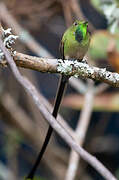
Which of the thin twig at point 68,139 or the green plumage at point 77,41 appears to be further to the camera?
the green plumage at point 77,41

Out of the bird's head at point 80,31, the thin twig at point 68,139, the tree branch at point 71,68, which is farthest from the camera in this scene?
the bird's head at point 80,31

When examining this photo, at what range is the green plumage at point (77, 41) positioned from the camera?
4.01 feet

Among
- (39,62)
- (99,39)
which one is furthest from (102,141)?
(39,62)

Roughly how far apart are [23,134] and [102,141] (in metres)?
0.63

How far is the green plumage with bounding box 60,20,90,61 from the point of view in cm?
122

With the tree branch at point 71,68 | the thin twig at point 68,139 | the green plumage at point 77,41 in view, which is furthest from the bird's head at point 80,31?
the thin twig at point 68,139

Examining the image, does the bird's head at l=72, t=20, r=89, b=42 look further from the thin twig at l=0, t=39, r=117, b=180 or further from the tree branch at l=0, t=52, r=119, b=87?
the thin twig at l=0, t=39, r=117, b=180

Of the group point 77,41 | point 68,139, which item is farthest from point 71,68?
point 68,139

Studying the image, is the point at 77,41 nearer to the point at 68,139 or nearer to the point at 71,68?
the point at 71,68

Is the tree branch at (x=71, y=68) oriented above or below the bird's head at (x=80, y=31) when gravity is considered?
below

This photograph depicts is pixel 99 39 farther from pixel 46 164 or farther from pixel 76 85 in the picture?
pixel 46 164

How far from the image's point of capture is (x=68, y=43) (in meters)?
1.24

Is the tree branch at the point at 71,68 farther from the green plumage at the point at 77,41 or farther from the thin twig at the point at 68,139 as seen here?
the thin twig at the point at 68,139

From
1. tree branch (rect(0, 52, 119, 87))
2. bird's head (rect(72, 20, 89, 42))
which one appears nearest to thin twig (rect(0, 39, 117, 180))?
tree branch (rect(0, 52, 119, 87))
